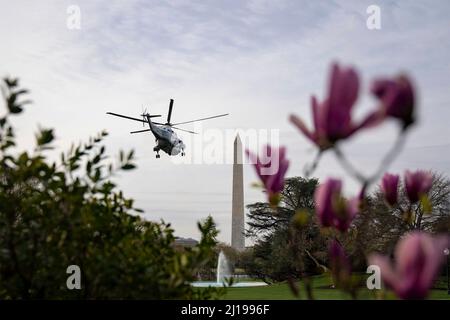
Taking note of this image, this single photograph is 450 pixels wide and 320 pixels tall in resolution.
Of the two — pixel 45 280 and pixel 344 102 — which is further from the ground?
pixel 344 102

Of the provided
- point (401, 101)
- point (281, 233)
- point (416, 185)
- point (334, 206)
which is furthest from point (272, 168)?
point (281, 233)

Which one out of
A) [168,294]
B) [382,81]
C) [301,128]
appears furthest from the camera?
[168,294]

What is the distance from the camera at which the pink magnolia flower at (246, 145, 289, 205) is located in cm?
182

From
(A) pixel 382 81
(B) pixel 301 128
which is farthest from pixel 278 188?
(A) pixel 382 81

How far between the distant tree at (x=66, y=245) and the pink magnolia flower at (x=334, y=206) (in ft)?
2.22

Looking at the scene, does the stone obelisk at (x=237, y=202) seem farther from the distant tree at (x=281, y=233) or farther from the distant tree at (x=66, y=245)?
the distant tree at (x=66, y=245)

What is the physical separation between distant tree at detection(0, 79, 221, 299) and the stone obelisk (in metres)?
45.9

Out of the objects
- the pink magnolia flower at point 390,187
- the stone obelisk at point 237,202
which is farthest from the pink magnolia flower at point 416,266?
the stone obelisk at point 237,202

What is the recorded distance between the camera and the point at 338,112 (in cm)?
133

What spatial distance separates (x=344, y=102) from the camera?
133 cm

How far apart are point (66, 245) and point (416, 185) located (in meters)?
1.40
